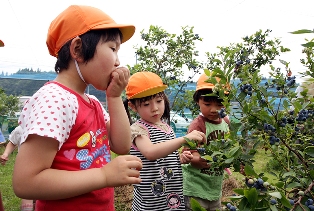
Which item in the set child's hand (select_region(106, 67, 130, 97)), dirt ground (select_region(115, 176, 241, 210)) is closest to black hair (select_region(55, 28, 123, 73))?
child's hand (select_region(106, 67, 130, 97))

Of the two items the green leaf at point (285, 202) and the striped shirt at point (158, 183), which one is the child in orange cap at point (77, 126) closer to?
the green leaf at point (285, 202)

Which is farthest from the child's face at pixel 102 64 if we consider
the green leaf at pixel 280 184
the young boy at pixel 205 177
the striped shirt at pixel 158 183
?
the young boy at pixel 205 177

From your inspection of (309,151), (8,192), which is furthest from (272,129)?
(8,192)

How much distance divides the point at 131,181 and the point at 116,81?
364 mm

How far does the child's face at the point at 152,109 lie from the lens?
1955mm

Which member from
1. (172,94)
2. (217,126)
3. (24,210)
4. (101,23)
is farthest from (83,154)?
(172,94)

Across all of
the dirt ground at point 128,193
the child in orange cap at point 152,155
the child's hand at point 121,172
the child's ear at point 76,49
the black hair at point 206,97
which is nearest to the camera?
the child's hand at point 121,172

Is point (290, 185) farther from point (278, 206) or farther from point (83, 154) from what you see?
point (83, 154)

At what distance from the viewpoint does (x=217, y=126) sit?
7.29ft

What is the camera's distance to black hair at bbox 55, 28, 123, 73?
108 cm

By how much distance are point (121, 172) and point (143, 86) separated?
103 centimetres

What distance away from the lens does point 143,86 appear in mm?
1942

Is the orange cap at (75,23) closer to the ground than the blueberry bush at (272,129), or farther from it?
farther from it

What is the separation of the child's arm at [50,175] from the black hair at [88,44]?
1.04ft
